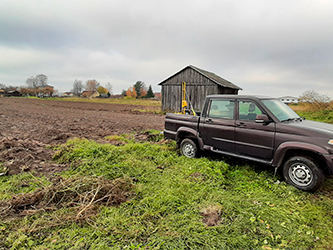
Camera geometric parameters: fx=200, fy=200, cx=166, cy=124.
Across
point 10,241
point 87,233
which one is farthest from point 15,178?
point 87,233

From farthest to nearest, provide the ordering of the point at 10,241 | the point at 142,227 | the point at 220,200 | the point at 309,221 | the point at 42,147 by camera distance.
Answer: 1. the point at 42,147
2. the point at 220,200
3. the point at 309,221
4. the point at 142,227
5. the point at 10,241

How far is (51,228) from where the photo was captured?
342 cm

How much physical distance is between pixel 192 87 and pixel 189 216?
64.1 feet

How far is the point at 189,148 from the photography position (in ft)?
22.9

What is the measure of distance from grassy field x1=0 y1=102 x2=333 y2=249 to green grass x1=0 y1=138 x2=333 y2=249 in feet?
0.05

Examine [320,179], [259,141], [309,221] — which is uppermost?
[259,141]

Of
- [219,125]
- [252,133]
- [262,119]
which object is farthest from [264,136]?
[219,125]

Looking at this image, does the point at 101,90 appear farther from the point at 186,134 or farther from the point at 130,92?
the point at 186,134

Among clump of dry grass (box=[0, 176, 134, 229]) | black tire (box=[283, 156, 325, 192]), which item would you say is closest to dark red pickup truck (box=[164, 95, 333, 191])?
black tire (box=[283, 156, 325, 192])

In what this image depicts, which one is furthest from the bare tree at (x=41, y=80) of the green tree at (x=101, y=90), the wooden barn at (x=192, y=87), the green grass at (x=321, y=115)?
the green grass at (x=321, y=115)

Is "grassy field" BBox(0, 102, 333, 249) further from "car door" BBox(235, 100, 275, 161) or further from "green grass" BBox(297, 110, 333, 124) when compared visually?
"green grass" BBox(297, 110, 333, 124)

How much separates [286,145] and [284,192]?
1103mm

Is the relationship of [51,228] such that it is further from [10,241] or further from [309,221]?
[309,221]

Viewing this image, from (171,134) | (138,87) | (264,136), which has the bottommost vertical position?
(171,134)
